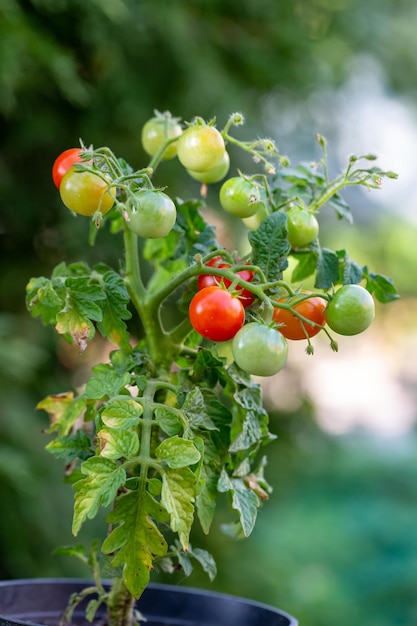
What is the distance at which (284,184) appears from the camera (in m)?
0.87

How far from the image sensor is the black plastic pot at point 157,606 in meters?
0.85

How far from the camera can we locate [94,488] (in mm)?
628

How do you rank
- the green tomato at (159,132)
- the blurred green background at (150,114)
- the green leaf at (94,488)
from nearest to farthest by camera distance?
the green leaf at (94,488), the green tomato at (159,132), the blurred green background at (150,114)

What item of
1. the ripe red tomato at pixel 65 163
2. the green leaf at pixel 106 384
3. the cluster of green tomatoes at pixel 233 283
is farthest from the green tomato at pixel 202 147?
the green leaf at pixel 106 384

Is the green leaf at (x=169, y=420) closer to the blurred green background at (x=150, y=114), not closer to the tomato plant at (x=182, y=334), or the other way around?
the tomato plant at (x=182, y=334)

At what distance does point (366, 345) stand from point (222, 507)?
386cm

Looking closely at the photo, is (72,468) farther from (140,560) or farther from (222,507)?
(222,507)

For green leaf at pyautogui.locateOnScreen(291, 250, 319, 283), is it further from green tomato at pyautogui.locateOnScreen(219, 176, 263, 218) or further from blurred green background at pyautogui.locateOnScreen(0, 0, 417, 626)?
blurred green background at pyautogui.locateOnScreen(0, 0, 417, 626)

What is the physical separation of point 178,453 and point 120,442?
0.05 meters

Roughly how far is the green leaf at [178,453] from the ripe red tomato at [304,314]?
0.14 m

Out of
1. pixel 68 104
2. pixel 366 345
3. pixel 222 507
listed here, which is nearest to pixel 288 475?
pixel 222 507

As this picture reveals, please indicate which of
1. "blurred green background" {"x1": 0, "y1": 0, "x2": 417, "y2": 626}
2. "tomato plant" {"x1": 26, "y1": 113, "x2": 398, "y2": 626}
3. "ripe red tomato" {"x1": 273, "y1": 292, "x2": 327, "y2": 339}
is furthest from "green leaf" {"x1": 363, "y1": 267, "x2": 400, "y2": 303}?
"blurred green background" {"x1": 0, "y1": 0, "x2": 417, "y2": 626}

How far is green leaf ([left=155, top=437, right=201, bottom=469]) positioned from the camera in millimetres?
620

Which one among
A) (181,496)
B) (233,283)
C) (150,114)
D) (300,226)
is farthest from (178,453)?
(150,114)
